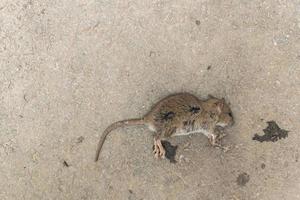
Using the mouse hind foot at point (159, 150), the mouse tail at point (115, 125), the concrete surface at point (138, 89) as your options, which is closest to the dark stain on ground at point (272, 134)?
the concrete surface at point (138, 89)

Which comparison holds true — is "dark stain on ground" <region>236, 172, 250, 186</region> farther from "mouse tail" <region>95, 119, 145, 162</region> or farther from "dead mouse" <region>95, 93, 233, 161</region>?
"mouse tail" <region>95, 119, 145, 162</region>

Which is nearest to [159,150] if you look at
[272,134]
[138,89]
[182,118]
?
[182,118]

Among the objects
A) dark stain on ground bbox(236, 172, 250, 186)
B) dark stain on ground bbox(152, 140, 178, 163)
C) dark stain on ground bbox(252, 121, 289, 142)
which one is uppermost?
dark stain on ground bbox(252, 121, 289, 142)

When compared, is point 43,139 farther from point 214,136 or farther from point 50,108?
point 214,136

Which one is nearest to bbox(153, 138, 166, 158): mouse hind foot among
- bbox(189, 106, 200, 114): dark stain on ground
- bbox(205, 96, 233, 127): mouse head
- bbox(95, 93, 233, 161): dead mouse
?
bbox(95, 93, 233, 161): dead mouse

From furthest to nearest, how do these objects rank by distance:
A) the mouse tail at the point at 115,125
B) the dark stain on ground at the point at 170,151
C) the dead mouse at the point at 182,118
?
the dark stain on ground at the point at 170,151 → the mouse tail at the point at 115,125 → the dead mouse at the point at 182,118

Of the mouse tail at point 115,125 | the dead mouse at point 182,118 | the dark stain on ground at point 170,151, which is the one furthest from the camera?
the dark stain on ground at point 170,151

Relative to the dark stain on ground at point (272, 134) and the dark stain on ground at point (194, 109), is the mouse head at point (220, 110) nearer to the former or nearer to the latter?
the dark stain on ground at point (194, 109)
